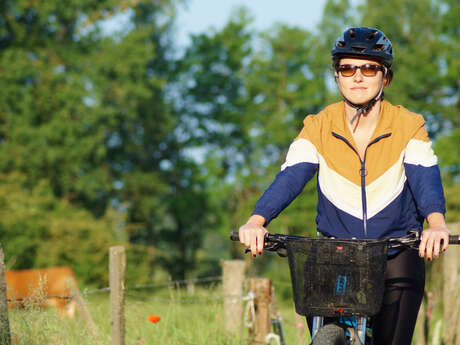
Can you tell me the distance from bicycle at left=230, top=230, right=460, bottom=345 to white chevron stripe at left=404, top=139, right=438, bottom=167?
47 cm

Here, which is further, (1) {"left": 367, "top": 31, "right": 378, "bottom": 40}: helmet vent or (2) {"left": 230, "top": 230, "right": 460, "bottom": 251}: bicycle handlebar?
(1) {"left": 367, "top": 31, "right": 378, "bottom": 40}: helmet vent

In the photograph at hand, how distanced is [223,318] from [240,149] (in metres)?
29.0

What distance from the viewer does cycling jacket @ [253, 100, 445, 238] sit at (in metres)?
3.11

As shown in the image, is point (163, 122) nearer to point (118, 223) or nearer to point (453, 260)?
point (118, 223)

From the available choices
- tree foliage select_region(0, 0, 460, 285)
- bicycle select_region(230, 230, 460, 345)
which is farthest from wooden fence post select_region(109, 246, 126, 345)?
tree foliage select_region(0, 0, 460, 285)

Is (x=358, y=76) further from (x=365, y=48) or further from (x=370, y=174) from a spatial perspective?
(x=370, y=174)

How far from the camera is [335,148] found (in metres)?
3.25

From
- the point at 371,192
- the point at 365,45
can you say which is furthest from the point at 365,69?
the point at 371,192

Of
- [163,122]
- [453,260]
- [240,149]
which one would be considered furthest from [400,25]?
[453,260]

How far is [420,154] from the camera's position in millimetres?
3111

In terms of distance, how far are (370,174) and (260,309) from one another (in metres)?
2.97

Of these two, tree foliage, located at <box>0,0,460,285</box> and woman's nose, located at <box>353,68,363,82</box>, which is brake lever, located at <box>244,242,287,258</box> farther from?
tree foliage, located at <box>0,0,460,285</box>

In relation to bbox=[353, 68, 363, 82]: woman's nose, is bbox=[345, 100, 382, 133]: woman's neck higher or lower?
lower

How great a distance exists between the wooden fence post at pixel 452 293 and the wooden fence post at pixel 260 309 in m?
2.34
